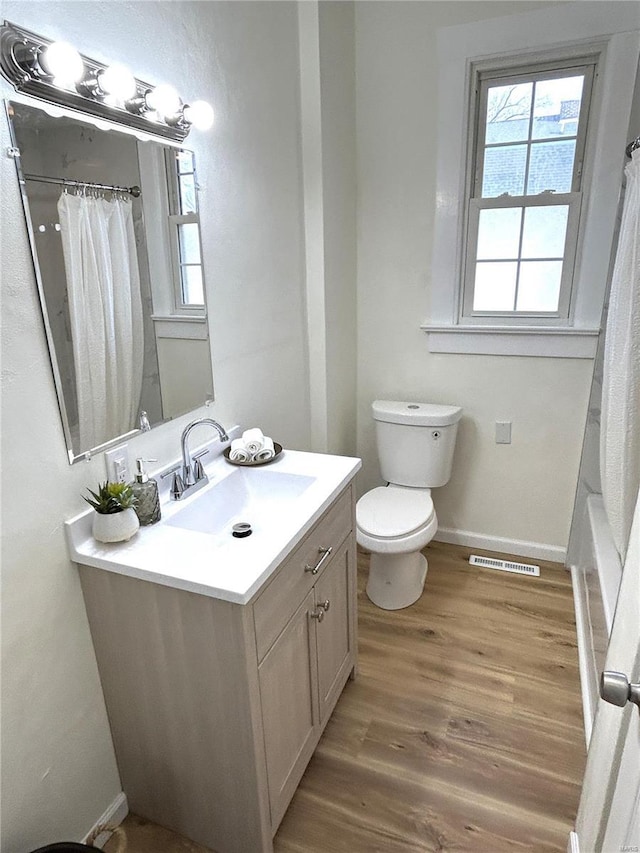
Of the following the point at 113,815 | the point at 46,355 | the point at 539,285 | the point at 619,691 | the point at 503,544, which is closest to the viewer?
the point at 619,691

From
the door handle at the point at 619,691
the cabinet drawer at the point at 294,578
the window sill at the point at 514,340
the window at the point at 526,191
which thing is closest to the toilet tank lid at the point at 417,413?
the window sill at the point at 514,340

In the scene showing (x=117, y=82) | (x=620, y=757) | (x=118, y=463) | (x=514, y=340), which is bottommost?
(x=620, y=757)

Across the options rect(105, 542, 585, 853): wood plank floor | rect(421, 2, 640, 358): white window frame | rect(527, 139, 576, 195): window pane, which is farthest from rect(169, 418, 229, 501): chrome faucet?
rect(527, 139, 576, 195): window pane

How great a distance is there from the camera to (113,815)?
4.85ft

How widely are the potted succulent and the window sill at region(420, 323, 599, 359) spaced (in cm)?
175

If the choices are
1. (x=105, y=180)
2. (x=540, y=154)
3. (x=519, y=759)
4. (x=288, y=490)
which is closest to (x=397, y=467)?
(x=288, y=490)

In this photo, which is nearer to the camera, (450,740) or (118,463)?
(118,463)

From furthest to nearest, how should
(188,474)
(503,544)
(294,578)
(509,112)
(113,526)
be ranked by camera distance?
(503,544), (509,112), (188,474), (294,578), (113,526)

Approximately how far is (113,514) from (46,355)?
0.40 metres

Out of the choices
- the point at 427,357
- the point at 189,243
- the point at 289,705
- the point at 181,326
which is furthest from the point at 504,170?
the point at 289,705

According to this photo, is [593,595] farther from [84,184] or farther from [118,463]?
[84,184]

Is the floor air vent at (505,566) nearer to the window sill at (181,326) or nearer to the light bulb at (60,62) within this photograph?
the window sill at (181,326)

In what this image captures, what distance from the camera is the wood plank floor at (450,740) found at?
1473mm

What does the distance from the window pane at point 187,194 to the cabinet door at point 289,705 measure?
1.20m
